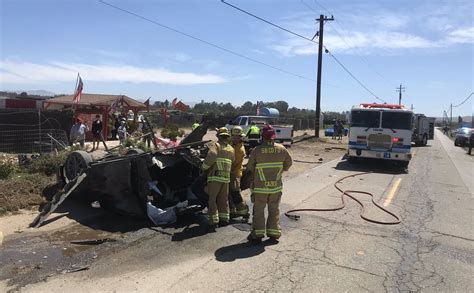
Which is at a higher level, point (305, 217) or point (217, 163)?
point (217, 163)

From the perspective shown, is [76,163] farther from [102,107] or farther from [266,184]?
[102,107]

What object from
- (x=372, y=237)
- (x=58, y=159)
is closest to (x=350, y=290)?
(x=372, y=237)

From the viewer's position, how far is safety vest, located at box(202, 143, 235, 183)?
24.2ft

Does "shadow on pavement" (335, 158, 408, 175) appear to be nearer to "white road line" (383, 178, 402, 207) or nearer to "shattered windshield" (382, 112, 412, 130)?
"shattered windshield" (382, 112, 412, 130)

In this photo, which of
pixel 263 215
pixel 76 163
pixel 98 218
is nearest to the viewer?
pixel 263 215

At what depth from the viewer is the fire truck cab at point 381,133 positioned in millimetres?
17203

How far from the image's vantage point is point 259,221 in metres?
6.70

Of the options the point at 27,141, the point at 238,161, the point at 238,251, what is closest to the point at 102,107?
the point at 27,141

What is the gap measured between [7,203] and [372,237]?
662 centimetres

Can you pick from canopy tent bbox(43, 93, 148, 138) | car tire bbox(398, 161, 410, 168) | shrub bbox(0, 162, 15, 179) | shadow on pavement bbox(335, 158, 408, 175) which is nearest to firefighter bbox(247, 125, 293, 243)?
shrub bbox(0, 162, 15, 179)

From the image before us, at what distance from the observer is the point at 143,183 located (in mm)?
7953

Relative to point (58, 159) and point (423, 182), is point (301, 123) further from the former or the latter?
point (58, 159)

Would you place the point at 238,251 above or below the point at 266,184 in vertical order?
below

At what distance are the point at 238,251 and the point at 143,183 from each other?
7.93ft
